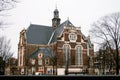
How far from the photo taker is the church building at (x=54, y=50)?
75688 millimetres

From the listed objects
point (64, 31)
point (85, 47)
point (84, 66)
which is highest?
point (64, 31)

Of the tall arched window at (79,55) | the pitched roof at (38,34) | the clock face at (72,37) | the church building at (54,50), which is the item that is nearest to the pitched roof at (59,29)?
the church building at (54,50)

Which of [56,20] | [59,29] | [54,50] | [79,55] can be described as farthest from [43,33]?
[79,55]

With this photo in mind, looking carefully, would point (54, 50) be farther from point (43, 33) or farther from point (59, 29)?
point (43, 33)

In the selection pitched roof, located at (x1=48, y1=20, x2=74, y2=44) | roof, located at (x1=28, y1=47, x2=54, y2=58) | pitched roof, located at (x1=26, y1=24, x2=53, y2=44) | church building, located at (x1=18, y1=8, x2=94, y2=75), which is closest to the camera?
church building, located at (x1=18, y1=8, x2=94, y2=75)

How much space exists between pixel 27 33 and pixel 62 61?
15509 mm

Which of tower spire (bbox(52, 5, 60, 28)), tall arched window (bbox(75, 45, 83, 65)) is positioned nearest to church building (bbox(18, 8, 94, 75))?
tall arched window (bbox(75, 45, 83, 65))

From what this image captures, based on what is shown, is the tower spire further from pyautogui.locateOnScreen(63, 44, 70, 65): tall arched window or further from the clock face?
pyautogui.locateOnScreen(63, 44, 70, 65): tall arched window

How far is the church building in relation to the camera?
75688 mm

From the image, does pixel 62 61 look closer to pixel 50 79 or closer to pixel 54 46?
pixel 54 46

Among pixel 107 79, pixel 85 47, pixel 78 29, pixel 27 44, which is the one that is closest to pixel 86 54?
pixel 85 47

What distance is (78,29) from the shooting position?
3127 inches

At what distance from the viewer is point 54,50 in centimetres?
7788

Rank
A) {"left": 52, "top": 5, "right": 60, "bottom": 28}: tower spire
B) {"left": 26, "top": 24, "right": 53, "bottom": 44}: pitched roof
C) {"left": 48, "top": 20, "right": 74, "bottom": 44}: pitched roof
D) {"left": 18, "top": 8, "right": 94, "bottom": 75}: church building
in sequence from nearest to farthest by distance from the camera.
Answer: {"left": 18, "top": 8, "right": 94, "bottom": 75}: church building
{"left": 48, "top": 20, "right": 74, "bottom": 44}: pitched roof
{"left": 26, "top": 24, "right": 53, "bottom": 44}: pitched roof
{"left": 52, "top": 5, "right": 60, "bottom": 28}: tower spire
